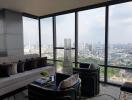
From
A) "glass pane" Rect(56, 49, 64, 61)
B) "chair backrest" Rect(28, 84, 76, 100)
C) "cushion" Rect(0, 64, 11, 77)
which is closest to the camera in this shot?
Result: "chair backrest" Rect(28, 84, 76, 100)

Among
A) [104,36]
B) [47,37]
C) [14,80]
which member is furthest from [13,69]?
[104,36]

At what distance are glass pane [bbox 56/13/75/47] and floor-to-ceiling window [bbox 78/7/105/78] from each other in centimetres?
29

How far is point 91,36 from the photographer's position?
458 cm

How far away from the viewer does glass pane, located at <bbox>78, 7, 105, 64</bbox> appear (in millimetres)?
4320

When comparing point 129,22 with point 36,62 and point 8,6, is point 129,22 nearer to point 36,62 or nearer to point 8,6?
point 36,62

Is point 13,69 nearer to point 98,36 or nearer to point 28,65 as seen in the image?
point 28,65

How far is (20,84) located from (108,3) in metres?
3.48

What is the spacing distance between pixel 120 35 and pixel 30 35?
11.8 ft

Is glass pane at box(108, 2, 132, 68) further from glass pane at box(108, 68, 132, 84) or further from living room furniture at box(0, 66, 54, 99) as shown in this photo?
living room furniture at box(0, 66, 54, 99)

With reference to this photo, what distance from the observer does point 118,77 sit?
4148 millimetres

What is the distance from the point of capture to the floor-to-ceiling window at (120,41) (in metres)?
3.89

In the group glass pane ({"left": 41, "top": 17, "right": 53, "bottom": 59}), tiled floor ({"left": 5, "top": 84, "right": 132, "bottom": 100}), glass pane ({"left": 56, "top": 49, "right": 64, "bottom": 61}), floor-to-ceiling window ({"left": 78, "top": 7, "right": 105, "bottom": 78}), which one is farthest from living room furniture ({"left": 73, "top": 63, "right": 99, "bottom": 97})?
glass pane ({"left": 41, "top": 17, "right": 53, "bottom": 59})

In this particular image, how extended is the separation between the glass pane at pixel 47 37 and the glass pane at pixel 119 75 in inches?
101

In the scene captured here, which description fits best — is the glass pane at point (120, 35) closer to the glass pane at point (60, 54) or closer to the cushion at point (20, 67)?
the glass pane at point (60, 54)
